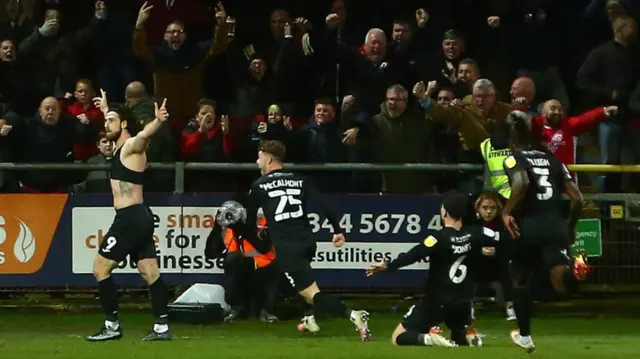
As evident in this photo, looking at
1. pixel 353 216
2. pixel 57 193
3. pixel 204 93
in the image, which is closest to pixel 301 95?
pixel 204 93

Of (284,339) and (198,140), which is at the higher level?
(198,140)

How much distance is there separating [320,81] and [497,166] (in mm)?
3099

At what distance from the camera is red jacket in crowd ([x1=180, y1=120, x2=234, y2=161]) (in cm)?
1550

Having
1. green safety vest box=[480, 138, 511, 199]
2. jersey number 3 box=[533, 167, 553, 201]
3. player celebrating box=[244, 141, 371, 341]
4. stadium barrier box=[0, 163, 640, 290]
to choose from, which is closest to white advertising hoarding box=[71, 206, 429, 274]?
stadium barrier box=[0, 163, 640, 290]

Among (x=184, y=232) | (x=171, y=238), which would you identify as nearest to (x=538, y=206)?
(x=184, y=232)

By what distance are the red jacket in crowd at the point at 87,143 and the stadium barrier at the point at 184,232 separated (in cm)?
81

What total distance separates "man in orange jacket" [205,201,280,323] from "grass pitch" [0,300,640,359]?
0.24 meters

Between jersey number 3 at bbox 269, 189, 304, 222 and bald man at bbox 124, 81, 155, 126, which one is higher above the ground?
bald man at bbox 124, 81, 155, 126

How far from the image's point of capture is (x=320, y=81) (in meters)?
16.8

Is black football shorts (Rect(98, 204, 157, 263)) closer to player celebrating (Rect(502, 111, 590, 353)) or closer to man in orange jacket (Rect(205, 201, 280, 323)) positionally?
man in orange jacket (Rect(205, 201, 280, 323))

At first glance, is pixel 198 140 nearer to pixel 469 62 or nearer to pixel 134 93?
pixel 134 93

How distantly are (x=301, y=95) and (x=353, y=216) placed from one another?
2247 mm

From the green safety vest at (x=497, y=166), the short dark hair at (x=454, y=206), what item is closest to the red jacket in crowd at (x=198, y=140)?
the green safety vest at (x=497, y=166)

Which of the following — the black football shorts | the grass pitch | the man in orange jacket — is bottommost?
the grass pitch
